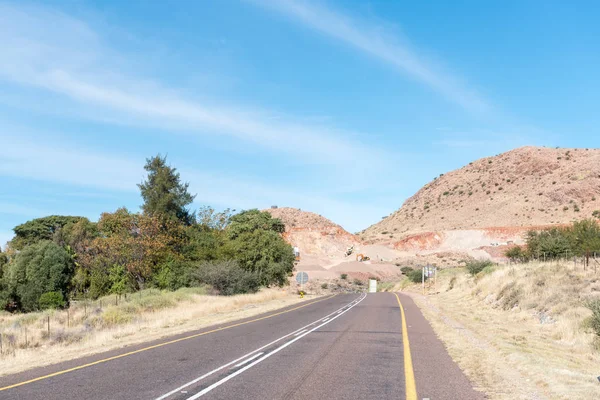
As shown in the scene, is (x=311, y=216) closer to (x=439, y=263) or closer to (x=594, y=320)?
(x=439, y=263)

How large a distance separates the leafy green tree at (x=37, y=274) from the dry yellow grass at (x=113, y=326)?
64.6 ft

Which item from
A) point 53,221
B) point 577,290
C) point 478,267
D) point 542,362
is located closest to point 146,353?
point 542,362

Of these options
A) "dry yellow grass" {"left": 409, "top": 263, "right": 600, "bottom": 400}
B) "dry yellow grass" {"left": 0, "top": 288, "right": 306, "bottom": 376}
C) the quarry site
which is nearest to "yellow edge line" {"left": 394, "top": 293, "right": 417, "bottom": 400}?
"dry yellow grass" {"left": 409, "top": 263, "right": 600, "bottom": 400}

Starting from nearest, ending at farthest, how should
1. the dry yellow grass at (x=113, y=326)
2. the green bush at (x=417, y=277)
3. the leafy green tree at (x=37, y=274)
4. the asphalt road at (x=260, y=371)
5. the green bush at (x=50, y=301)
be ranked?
1. the asphalt road at (x=260, y=371)
2. the dry yellow grass at (x=113, y=326)
3. the green bush at (x=50, y=301)
4. the leafy green tree at (x=37, y=274)
5. the green bush at (x=417, y=277)

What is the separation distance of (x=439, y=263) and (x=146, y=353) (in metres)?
85.1

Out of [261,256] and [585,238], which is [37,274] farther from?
[585,238]

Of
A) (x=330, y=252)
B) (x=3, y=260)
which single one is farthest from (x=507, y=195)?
(x=3, y=260)

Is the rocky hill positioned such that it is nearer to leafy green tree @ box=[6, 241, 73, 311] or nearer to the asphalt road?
leafy green tree @ box=[6, 241, 73, 311]

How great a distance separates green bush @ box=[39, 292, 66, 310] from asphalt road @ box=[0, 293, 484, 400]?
4325cm

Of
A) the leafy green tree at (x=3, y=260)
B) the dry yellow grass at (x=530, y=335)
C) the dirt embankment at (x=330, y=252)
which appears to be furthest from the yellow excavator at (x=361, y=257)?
the dry yellow grass at (x=530, y=335)

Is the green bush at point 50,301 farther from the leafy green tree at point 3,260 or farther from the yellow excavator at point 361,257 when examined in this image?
the yellow excavator at point 361,257

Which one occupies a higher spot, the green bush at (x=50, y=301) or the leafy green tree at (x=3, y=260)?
the leafy green tree at (x=3, y=260)

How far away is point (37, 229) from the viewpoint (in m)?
99.5

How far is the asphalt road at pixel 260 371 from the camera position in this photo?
28.1ft
